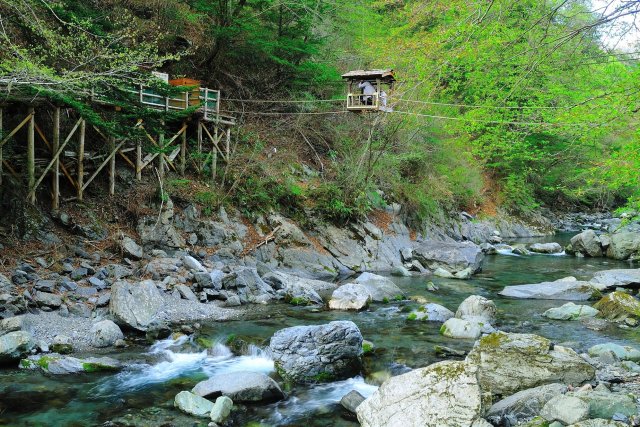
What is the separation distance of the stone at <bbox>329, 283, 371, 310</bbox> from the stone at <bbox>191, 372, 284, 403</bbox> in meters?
4.37

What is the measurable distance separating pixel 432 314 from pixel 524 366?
12.0ft

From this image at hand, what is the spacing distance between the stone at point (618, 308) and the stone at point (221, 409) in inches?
301

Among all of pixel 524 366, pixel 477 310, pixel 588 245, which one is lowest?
pixel 477 310

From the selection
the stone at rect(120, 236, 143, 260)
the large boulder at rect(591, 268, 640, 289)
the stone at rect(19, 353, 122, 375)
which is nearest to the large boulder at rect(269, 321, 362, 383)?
the stone at rect(19, 353, 122, 375)

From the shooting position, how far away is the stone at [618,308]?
951 cm

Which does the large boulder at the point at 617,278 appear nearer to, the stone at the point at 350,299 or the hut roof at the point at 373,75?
the stone at the point at 350,299

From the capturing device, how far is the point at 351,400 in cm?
606

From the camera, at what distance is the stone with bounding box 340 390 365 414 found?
598 centimetres

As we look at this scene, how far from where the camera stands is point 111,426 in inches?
213

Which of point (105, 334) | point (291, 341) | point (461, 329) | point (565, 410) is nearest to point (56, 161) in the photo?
point (105, 334)

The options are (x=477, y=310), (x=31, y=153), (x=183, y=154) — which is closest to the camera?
(x=477, y=310)

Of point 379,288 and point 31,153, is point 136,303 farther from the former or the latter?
A: point 379,288

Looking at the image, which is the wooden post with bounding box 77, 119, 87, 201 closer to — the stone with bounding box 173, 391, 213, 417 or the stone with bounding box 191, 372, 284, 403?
the stone with bounding box 191, 372, 284, 403

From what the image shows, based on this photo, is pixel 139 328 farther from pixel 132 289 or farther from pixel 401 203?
pixel 401 203
